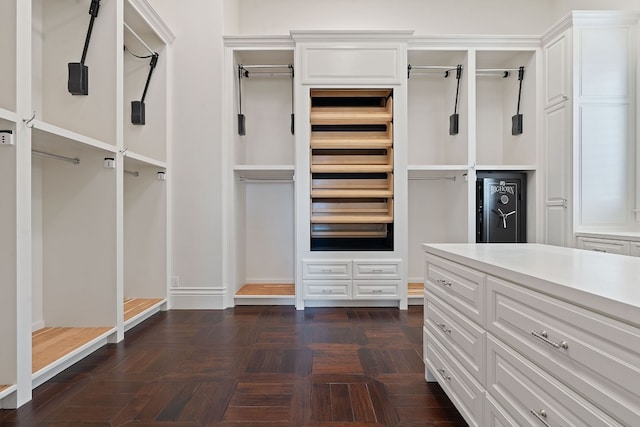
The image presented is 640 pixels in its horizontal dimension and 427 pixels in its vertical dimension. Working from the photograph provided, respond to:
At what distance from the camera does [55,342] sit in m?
2.48

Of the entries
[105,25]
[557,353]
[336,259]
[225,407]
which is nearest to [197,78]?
[105,25]

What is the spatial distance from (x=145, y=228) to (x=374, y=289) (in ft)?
7.98

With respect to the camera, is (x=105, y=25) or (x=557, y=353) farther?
(x=105, y=25)

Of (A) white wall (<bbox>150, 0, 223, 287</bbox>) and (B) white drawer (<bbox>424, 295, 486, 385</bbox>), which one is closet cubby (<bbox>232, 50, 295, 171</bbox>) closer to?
(A) white wall (<bbox>150, 0, 223, 287</bbox>)

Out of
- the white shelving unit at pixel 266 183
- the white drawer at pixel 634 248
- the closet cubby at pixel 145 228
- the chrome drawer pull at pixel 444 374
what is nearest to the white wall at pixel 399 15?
the white shelving unit at pixel 266 183

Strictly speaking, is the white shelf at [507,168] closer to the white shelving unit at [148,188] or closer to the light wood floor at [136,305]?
the white shelving unit at [148,188]

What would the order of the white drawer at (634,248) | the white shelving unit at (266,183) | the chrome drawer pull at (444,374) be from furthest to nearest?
1. the white shelving unit at (266,183)
2. the white drawer at (634,248)
3. the chrome drawer pull at (444,374)

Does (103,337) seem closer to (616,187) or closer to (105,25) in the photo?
(105,25)

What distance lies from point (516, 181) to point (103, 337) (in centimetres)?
416

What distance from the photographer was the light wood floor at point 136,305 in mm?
3186

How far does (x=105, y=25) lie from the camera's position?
280 centimetres

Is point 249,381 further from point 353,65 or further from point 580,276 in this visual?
point 353,65

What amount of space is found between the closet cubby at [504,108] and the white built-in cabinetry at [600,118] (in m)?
0.50

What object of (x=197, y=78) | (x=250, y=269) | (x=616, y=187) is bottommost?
(x=250, y=269)
